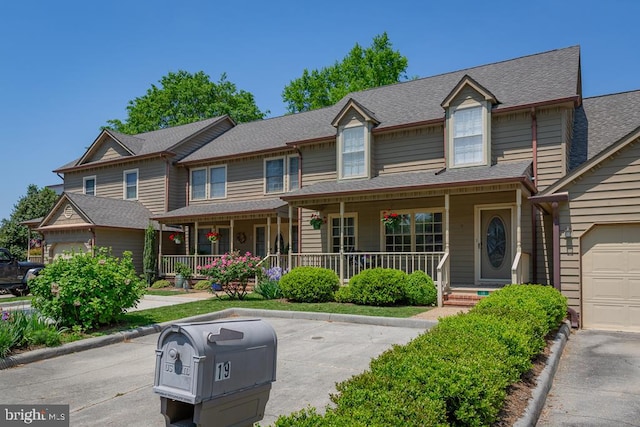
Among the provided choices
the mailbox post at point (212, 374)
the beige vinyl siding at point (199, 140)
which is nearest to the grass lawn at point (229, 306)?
the mailbox post at point (212, 374)

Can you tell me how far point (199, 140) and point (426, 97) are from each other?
11342 millimetres

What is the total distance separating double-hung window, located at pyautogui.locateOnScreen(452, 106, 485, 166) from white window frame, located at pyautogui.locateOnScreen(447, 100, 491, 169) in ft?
0.10

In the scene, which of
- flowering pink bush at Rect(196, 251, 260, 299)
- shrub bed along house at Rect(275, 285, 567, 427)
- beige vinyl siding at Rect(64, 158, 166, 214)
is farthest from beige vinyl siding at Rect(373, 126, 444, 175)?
beige vinyl siding at Rect(64, 158, 166, 214)

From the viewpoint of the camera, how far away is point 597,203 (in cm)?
1006

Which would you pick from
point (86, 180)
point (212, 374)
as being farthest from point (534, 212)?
point (86, 180)

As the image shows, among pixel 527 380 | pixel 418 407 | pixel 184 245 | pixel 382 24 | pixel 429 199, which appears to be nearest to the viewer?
pixel 418 407

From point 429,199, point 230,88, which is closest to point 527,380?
point 429,199

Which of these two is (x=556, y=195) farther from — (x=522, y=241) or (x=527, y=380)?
(x=527, y=380)

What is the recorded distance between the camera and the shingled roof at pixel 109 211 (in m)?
19.7

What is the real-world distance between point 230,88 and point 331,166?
92.2 feet

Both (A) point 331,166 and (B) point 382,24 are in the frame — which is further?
(B) point 382,24

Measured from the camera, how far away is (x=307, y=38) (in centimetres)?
1838

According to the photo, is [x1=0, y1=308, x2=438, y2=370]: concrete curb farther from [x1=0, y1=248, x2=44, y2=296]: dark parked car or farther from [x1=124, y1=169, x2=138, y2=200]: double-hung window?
[x1=124, y1=169, x2=138, y2=200]: double-hung window

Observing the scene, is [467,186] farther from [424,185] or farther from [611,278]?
[611,278]
